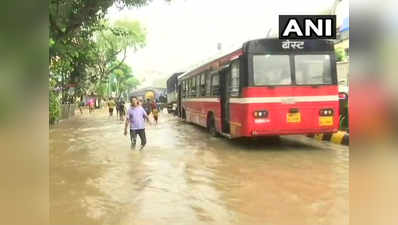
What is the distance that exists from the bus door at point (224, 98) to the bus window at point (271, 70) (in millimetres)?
1336

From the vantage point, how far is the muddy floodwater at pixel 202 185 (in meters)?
4.53

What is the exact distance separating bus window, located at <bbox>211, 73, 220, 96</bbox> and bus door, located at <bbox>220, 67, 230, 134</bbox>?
0.27 m

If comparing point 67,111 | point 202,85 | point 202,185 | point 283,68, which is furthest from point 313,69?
point 67,111

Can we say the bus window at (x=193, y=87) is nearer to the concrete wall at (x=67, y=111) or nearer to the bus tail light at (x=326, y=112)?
the bus tail light at (x=326, y=112)

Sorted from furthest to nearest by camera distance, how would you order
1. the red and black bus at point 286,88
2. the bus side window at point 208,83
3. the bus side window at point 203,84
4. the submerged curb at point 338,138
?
the bus side window at point 203,84, the bus side window at point 208,83, the submerged curb at point 338,138, the red and black bus at point 286,88

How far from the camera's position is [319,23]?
72.5 inches

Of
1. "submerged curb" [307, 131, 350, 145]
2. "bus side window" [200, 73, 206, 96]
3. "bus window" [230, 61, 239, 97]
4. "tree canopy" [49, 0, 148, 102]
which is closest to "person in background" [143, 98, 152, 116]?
"tree canopy" [49, 0, 148, 102]

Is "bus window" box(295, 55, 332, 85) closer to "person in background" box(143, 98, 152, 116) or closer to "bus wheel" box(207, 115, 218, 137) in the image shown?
"bus wheel" box(207, 115, 218, 137)

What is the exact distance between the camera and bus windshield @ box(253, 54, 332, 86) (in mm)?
8906

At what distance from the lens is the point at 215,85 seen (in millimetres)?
11547

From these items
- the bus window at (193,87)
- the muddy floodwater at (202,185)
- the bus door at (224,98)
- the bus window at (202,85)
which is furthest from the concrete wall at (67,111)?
the bus door at (224,98)

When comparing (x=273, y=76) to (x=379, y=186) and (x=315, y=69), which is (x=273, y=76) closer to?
(x=315, y=69)

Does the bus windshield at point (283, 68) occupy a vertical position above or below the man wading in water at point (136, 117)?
above

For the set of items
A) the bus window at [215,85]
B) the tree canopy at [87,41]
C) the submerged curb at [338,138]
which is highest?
the tree canopy at [87,41]
